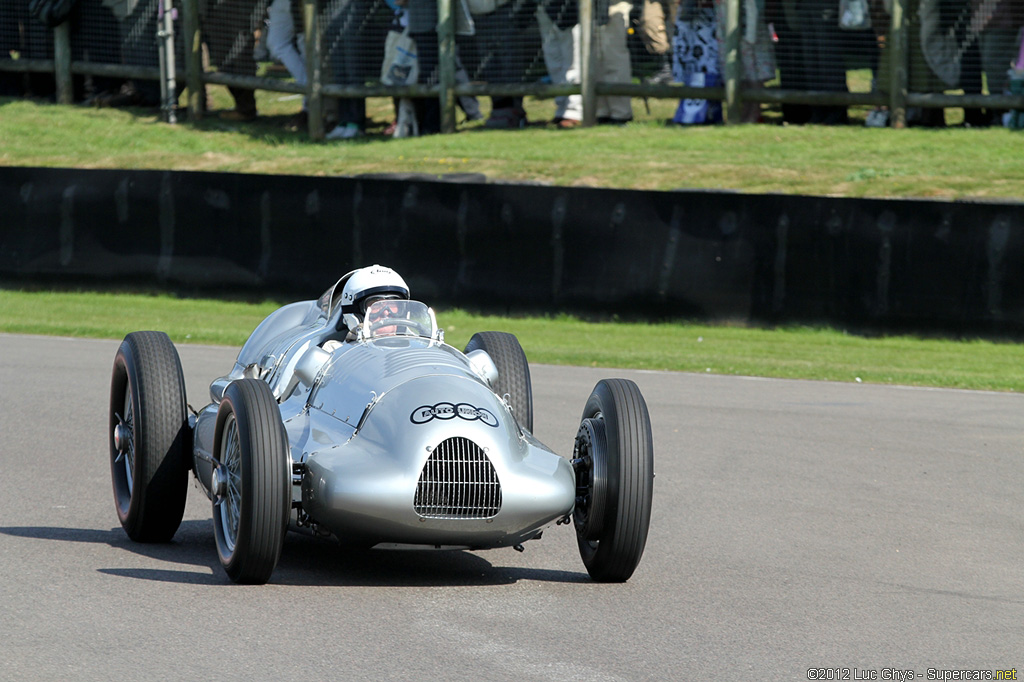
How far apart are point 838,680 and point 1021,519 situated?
10.8 ft

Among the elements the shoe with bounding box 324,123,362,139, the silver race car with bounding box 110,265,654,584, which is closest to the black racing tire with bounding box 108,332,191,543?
the silver race car with bounding box 110,265,654,584

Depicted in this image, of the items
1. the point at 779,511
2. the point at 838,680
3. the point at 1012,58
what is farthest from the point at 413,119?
the point at 838,680

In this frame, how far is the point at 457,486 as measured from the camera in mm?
5422

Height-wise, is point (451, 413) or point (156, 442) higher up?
point (451, 413)

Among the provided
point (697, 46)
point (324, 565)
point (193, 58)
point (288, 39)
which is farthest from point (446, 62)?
point (324, 565)

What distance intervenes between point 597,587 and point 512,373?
4.96 feet

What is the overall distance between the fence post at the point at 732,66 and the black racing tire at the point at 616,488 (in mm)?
13128

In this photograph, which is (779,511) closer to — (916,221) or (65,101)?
(916,221)

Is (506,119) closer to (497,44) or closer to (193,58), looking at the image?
(497,44)

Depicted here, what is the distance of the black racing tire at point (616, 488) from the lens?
5723 millimetres

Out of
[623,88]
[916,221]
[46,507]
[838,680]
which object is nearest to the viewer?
[838,680]

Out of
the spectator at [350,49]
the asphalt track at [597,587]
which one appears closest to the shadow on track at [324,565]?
the asphalt track at [597,587]

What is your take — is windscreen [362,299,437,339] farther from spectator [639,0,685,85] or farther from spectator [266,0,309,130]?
spectator [266,0,309,130]

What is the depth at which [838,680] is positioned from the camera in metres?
4.73
